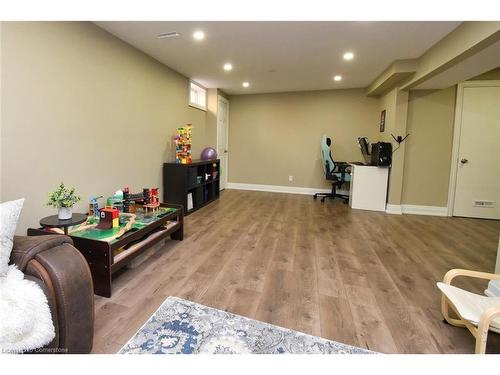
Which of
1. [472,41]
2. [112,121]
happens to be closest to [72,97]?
[112,121]

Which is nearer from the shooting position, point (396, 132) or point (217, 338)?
point (217, 338)

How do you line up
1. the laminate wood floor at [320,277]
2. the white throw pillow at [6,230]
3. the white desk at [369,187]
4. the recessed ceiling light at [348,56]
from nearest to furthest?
1. the white throw pillow at [6,230]
2. the laminate wood floor at [320,277]
3. the recessed ceiling light at [348,56]
4. the white desk at [369,187]

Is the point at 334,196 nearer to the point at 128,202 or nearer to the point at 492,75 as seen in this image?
the point at 492,75

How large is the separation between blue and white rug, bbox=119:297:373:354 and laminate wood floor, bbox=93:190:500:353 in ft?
0.24

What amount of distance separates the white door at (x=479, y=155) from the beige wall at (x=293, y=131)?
5.16 ft

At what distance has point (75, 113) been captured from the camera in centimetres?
259

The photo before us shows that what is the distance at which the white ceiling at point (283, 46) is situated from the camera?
2707 mm

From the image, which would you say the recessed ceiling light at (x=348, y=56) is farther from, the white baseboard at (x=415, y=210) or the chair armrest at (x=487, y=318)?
the chair armrest at (x=487, y=318)

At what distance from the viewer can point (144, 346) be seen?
1.37 m

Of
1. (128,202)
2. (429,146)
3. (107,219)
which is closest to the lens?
(107,219)

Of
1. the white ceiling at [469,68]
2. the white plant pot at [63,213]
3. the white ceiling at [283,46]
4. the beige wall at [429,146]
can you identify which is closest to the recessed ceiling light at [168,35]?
the white ceiling at [283,46]

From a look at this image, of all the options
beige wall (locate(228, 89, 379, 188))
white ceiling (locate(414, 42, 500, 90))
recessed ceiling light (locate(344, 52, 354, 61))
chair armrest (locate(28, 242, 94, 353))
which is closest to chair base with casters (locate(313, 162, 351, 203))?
beige wall (locate(228, 89, 379, 188))

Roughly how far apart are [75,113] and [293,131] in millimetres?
4429

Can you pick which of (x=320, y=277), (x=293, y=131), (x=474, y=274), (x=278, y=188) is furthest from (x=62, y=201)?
(x=293, y=131)
